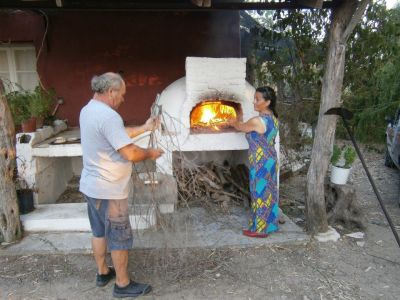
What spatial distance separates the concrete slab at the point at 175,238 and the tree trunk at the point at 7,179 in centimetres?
21

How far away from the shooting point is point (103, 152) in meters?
2.89

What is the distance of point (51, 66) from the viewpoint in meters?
6.26

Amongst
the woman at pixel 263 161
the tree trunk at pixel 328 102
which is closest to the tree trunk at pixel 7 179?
the woman at pixel 263 161

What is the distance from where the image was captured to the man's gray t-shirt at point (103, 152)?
2736 millimetres

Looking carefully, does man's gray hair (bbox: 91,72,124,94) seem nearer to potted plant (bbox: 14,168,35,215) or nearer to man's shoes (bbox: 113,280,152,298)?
man's shoes (bbox: 113,280,152,298)

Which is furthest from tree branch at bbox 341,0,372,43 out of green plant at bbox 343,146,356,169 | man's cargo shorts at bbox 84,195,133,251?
man's cargo shorts at bbox 84,195,133,251

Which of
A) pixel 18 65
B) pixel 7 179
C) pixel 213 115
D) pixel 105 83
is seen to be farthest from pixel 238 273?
pixel 18 65

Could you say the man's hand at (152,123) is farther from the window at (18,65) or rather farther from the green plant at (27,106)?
the window at (18,65)

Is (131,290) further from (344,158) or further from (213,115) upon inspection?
(344,158)

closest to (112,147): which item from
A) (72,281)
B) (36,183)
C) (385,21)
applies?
(72,281)

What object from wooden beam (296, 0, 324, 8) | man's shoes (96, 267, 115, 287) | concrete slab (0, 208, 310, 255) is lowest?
man's shoes (96, 267, 115, 287)

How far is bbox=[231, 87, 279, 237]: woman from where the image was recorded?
396cm

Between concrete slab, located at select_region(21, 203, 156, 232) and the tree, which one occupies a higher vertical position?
the tree

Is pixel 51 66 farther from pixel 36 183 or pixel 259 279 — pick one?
pixel 259 279
